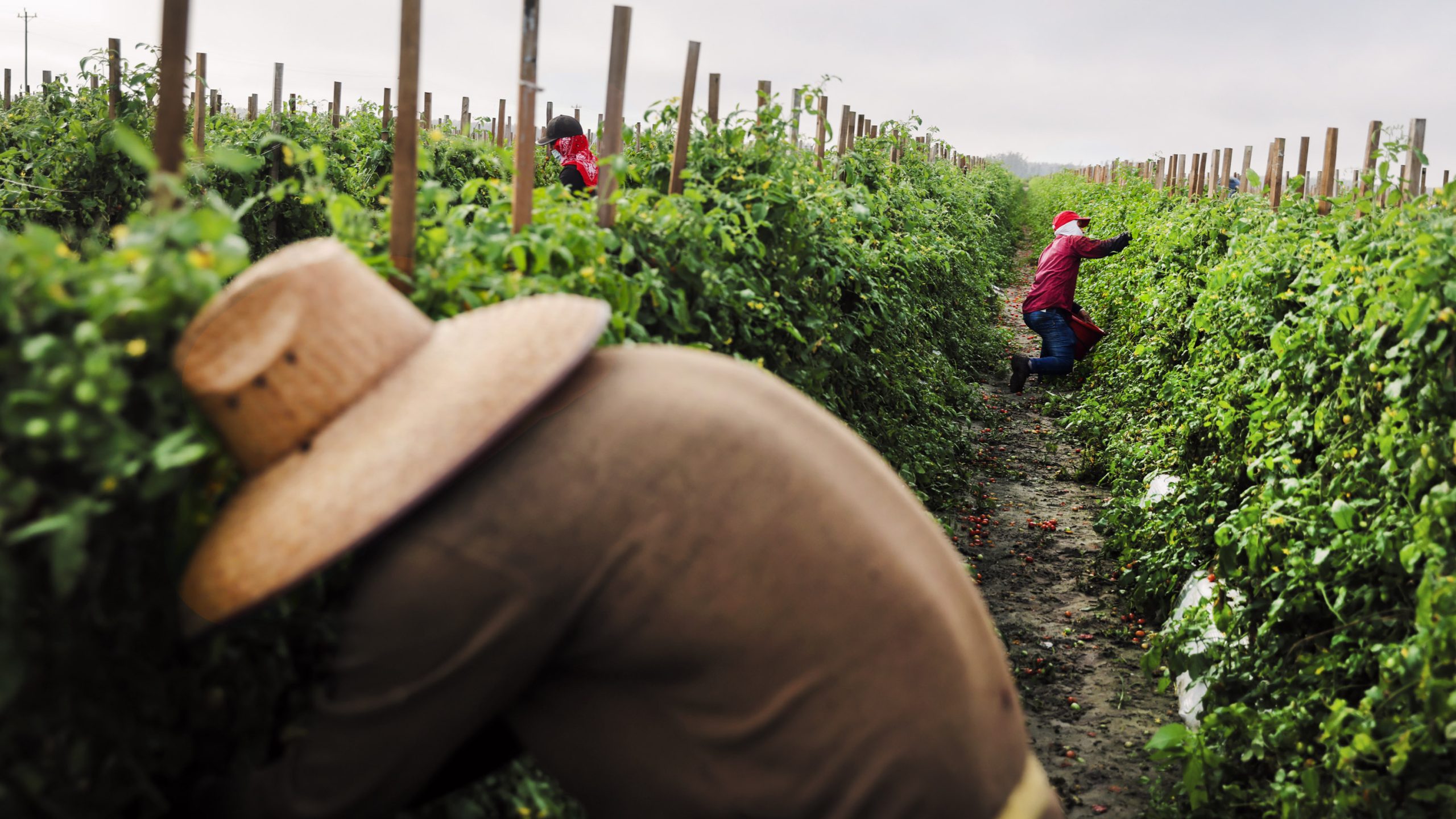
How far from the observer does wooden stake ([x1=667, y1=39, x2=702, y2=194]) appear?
3.86m

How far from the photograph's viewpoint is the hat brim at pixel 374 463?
133 cm

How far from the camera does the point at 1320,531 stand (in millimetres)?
3244

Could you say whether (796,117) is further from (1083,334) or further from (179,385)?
(1083,334)

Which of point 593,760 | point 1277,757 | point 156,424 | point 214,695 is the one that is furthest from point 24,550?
point 1277,757

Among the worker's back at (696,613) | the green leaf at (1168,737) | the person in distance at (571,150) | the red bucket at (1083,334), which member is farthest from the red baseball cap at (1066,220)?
the worker's back at (696,613)

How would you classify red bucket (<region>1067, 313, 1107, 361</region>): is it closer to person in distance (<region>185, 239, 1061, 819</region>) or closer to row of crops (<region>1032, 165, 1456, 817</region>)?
row of crops (<region>1032, 165, 1456, 817</region>)

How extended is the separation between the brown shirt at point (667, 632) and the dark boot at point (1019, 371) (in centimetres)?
795

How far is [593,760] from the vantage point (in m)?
1.52

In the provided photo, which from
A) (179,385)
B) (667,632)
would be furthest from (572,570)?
(179,385)

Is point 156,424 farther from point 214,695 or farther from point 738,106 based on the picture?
point 738,106

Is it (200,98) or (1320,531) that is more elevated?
(200,98)

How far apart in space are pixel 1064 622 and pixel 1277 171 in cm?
606

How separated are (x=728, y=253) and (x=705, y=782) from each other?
246cm

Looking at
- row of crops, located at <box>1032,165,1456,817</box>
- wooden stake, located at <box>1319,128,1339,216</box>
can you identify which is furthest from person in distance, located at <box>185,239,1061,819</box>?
wooden stake, located at <box>1319,128,1339,216</box>
